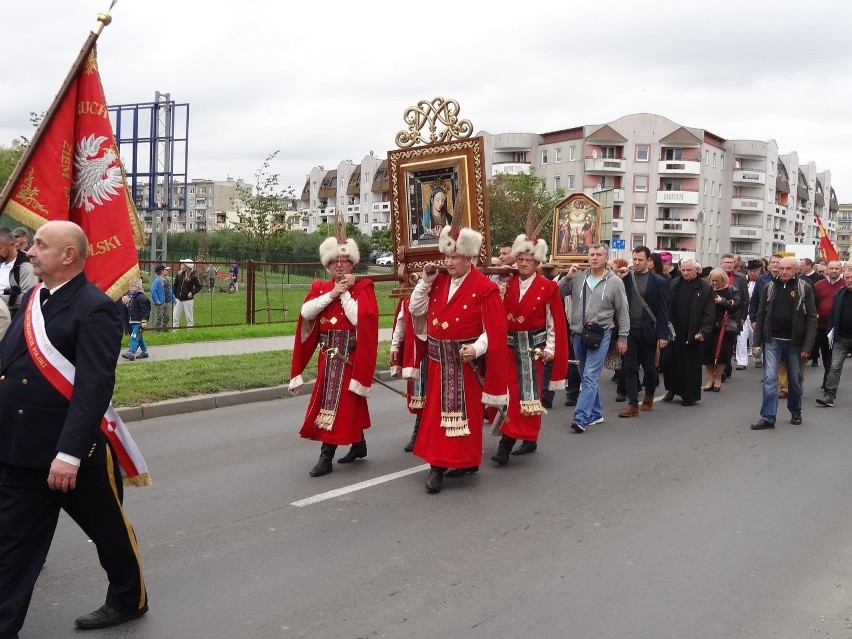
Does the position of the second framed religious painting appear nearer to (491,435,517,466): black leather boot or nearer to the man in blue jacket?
(491,435,517,466): black leather boot

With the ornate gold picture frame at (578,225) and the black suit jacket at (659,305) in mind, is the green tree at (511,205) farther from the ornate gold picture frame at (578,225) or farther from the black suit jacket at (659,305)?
the black suit jacket at (659,305)

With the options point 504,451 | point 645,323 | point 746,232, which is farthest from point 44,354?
point 746,232

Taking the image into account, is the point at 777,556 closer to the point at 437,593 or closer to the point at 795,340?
the point at 437,593

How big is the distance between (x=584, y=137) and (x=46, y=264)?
79219 millimetres

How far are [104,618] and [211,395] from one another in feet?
21.2

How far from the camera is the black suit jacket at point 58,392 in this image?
3617 millimetres

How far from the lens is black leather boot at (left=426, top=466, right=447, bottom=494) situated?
6621 millimetres

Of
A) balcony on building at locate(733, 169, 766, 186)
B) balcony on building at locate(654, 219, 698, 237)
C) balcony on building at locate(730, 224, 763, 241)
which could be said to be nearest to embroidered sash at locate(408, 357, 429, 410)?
balcony on building at locate(654, 219, 698, 237)

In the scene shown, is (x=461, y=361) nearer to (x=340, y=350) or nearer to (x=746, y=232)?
(x=340, y=350)

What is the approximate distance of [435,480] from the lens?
6645mm

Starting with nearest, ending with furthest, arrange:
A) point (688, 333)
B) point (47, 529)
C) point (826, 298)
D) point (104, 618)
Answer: point (47, 529), point (104, 618), point (688, 333), point (826, 298)

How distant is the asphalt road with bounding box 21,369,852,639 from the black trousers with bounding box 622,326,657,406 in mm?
1547

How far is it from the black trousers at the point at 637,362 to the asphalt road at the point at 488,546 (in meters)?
1.55

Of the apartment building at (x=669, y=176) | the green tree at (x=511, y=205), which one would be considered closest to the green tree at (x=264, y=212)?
the green tree at (x=511, y=205)
